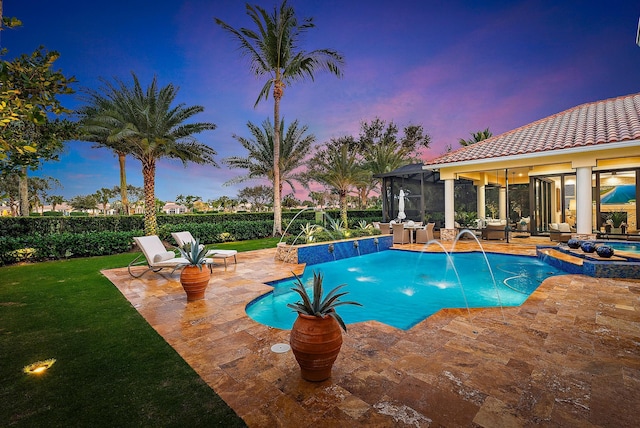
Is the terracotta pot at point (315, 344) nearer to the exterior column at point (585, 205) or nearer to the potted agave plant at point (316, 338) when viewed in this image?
the potted agave plant at point (316, 338)

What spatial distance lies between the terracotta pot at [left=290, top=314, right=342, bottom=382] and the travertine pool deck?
16cm

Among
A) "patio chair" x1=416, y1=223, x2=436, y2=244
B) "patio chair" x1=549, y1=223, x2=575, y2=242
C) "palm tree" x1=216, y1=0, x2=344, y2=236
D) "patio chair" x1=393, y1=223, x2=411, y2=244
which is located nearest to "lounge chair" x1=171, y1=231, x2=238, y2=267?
"patio chair" x1=393, y1=223, x2=411, y2=244

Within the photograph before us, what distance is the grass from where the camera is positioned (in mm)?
2350

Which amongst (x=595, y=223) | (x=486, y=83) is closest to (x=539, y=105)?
(x=486, y=83)

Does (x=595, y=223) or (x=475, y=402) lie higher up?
(x=595, y=223)

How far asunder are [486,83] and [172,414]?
24813 mm

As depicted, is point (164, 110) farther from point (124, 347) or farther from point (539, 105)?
point (539, 105)

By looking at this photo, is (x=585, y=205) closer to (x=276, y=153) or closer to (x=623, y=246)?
(x=623, y=246)

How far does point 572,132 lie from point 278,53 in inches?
558

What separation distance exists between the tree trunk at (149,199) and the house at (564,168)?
12.8 m

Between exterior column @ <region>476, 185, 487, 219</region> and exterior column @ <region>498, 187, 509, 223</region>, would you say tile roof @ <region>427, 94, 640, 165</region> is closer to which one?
exterior column @ <region>476, 185, 487, 219</region>

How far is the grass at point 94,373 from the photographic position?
2350 millimetres

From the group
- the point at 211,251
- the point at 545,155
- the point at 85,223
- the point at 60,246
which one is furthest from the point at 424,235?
the point at 85,223

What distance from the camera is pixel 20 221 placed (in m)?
11.7
